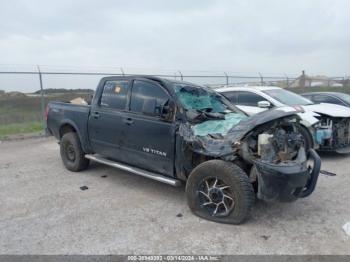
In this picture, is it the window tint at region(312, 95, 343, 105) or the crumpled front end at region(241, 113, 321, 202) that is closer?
the crumpled front end at region(241, 113, 321, 202)

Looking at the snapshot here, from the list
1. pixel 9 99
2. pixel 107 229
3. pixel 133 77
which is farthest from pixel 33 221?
pixel 9 99

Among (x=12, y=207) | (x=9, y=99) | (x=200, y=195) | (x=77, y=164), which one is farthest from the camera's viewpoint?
(x=9, y=99)

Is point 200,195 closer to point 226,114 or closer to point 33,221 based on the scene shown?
point 226,114

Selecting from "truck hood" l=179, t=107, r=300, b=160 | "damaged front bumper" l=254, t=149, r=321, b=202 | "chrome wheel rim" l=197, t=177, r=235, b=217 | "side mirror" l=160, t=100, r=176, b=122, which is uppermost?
"side mirror" l=160, t=100, r=176, b=122

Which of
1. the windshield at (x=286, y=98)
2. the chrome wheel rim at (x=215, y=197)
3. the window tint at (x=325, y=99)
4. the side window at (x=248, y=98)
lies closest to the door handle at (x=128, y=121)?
the chrome wheel rim at (x=215, y=197)

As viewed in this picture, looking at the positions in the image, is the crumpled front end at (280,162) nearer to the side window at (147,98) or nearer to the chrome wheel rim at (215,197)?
the chrome wheel rim at (215,197)

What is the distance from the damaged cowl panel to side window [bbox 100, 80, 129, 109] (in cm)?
139

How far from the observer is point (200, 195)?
13.1 feet

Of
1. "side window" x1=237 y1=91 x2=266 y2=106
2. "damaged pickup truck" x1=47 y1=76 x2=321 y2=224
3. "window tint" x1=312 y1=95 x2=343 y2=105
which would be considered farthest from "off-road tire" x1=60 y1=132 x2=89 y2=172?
"window tint" x1=312 y1=95 x2=343 y2=105

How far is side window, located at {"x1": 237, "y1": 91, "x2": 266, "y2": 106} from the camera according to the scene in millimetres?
7660

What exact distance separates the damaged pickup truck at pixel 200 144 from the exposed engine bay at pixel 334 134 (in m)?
2.56

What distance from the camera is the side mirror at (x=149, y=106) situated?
15.0 feet

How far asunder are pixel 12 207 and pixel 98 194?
118 centimetres

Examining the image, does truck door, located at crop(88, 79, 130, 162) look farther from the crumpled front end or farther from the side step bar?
the crumpled front end
